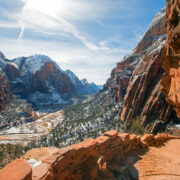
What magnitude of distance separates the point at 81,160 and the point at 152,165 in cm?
801

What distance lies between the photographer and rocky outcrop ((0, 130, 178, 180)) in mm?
7973

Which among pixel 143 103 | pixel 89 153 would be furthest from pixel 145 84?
pixel 89 153

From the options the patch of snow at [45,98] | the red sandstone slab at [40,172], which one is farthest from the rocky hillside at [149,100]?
the patch of snow at [45,98]

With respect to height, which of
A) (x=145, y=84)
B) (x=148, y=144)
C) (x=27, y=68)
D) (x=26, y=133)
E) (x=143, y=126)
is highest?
(x=27, y=68)

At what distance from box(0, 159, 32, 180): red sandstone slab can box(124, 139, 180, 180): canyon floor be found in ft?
30.7

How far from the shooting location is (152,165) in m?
14.2

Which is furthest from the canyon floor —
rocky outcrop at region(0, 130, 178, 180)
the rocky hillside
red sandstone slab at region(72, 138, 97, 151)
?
the rocky hillside

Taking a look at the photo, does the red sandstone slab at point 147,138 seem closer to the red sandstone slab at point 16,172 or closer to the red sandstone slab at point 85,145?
the red sandstone slab at point 85,145

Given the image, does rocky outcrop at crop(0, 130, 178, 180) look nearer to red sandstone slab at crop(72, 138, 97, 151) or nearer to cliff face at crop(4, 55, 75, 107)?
red sandstone slab at crop(72, 138, 97, 151)

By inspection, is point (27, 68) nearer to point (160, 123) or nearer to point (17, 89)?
point (17, 89)

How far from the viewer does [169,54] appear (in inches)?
486

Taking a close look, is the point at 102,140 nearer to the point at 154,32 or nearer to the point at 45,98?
the point at 154,32

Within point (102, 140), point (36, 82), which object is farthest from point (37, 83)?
point (102, 140)

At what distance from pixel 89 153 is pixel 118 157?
491 centimetres
